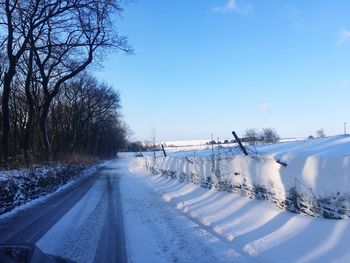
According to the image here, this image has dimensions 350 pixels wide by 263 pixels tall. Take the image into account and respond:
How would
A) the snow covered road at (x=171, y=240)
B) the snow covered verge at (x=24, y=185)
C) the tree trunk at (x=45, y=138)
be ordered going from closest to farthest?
the snow covered road at (x=171, y=240), the snow covered verge at (x=24, y=185), the tree trunk at (x=45, y=138)

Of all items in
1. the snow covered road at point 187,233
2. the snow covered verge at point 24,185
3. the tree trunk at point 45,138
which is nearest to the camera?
the snow covered road at point 187,233

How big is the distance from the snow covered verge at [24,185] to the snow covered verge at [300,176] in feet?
23.4

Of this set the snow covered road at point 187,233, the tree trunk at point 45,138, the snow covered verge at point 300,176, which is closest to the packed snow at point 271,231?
the snow covered road at point 187,233

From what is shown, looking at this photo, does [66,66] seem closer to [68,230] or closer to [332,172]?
[68,230]

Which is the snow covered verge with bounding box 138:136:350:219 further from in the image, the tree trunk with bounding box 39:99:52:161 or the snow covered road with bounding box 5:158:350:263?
the tree trunk with bounding box 39:99:52:161

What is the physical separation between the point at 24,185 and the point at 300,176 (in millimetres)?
11615

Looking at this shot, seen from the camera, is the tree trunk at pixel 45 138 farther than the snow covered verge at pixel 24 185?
Yes

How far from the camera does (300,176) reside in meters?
9.46

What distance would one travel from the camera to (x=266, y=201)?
1183cm

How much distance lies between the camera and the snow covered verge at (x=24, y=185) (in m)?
15.1

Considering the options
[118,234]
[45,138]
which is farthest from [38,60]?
[118,234]

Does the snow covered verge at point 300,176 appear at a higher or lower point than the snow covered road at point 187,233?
higher

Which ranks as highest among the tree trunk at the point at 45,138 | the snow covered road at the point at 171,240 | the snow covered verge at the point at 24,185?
the tree trunk at the point at 45,138

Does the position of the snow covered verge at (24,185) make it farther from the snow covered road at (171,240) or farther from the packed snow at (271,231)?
the packed snow at (271,231)
